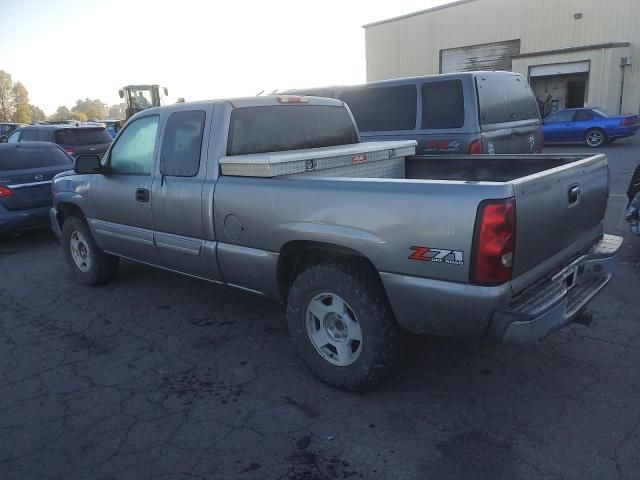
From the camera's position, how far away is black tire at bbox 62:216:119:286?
17.9 ft

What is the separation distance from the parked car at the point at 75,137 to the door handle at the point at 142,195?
27.2 feet

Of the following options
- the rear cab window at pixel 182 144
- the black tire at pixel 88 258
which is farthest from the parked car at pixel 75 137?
the rear cab window at pixel 182 144

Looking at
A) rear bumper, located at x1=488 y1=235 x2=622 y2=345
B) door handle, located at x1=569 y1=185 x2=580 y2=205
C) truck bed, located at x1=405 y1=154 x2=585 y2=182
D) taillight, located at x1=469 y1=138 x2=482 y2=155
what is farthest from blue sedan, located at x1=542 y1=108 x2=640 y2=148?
door handle, located at x1=569 y1=185 x2=580 y2=205

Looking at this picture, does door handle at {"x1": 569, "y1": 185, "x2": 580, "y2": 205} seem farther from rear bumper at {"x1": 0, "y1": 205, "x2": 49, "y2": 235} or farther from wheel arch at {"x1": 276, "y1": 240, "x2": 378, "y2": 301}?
rear bumper at {"x1": 0, "y1": 205, "x2": 49, "y2": 235}

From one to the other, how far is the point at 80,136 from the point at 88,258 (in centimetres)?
777

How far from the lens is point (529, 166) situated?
4.03 meters

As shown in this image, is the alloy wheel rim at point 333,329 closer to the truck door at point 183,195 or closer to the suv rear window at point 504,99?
the truck door at point 183,195

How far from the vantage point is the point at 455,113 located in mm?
6734

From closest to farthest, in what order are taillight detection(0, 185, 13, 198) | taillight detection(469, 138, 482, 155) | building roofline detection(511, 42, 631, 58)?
taillight detection(469, 138, 482, 155)
taillight detection(0, 185, 13, 198)
building roofline detection(511, 42, 631, 58)

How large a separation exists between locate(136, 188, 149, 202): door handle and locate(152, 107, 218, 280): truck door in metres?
0.12

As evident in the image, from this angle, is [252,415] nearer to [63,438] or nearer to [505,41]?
[63,438]

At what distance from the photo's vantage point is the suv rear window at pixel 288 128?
3932 mm

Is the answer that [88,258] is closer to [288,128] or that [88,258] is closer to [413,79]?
[288,128]

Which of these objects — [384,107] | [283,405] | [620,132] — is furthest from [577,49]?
[283,405]
